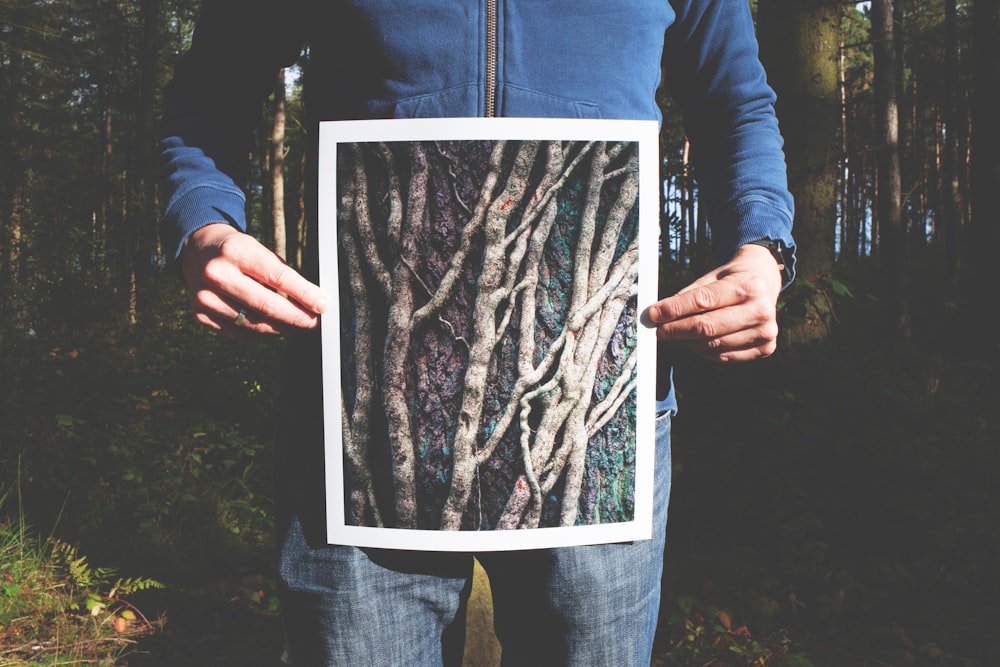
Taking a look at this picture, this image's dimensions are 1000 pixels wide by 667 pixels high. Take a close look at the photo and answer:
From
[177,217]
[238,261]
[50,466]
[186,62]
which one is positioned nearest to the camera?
[238,261]

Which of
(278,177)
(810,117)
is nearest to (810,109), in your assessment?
(810,117)

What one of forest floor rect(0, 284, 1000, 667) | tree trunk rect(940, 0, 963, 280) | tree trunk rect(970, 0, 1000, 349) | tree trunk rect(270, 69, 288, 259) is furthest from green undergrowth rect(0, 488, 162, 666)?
tree trunk rect(940, 0, 963, 280)

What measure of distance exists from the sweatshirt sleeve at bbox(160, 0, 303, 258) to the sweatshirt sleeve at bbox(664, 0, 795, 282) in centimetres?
66

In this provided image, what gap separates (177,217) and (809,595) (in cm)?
482

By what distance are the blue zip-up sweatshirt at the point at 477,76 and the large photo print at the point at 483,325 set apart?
120 mm

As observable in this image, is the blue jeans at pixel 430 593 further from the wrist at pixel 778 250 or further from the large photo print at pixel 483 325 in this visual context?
the wrist at pixel 778 250

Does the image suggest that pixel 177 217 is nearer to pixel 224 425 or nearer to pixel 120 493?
pixel 120 493

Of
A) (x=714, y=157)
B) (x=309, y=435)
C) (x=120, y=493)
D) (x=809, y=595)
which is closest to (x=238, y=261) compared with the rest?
(x=309, y=435)

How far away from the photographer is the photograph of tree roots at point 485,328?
39.4 inches

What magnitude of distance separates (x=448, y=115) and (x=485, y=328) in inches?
12.4

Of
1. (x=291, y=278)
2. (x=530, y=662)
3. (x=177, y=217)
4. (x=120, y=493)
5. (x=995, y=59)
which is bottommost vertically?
(x=120, y=493)

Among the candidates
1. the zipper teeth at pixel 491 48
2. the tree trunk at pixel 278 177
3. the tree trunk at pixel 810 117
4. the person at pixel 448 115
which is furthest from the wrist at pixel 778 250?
the tree trunk at pixel 278 177

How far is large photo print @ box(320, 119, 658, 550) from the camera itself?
998 mm

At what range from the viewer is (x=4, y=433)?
5.74 meters
